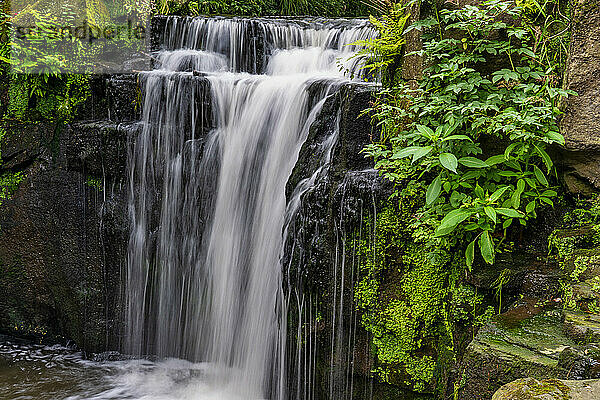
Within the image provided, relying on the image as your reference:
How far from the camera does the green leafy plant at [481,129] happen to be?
2.96 m

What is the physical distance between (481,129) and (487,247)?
2.37ft

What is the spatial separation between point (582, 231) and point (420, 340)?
4.14ft

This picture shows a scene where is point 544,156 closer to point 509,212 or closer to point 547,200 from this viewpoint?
point 547,200

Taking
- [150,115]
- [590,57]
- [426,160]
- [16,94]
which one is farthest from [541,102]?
[16,94]

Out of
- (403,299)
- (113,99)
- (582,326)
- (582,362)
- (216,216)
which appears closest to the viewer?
(582,362)

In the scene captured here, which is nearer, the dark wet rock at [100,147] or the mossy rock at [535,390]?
the mossy rock at [535,390]

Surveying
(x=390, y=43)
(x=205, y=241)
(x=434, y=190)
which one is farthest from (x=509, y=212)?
(x=205, y=241)

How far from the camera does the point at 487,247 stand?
9.80 ft

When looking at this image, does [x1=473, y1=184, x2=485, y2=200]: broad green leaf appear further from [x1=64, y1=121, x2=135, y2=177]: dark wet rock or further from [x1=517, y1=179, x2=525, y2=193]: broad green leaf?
[x1=64, y1=121, x2=135, y2=177]: dark wet rock

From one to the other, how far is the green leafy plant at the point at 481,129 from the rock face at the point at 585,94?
0.32 feet

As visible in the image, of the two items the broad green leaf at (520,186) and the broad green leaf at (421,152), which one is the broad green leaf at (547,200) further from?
the broad green leaf at (421,152)

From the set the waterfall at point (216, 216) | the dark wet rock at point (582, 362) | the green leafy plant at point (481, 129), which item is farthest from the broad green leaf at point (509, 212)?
the waterfall at point (216, 216)

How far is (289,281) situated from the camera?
385cm

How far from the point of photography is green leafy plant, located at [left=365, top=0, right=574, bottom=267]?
2.96 meters
